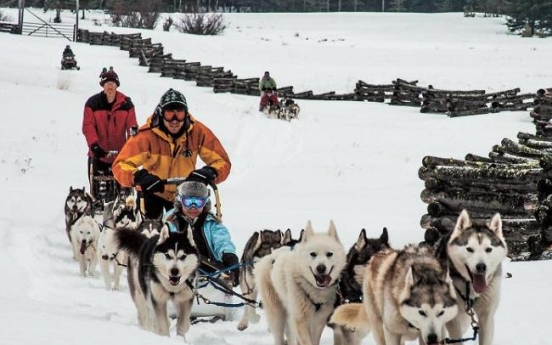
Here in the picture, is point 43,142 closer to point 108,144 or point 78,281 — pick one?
point 108,144

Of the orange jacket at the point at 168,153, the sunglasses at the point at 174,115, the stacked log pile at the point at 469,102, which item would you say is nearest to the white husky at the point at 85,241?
the orange jacket at the point at 168,153

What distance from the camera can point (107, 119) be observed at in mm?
10547

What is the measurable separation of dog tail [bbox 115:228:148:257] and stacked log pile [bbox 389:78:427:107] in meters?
29.2

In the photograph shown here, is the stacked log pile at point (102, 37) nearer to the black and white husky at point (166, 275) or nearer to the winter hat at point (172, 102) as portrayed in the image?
the winter hat at point (172, 102)

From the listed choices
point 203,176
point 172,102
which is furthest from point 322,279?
point 172,102

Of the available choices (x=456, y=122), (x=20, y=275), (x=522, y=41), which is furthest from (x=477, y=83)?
(x=20, y=275)

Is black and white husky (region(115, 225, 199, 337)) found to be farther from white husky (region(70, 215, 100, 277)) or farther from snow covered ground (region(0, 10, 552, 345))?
white husky (region(70, 215, 100, 277))

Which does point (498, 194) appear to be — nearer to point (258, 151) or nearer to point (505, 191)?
point (505, 191)

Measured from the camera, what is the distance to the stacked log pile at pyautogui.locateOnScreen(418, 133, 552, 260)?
972cm

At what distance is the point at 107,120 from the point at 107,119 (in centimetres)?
1

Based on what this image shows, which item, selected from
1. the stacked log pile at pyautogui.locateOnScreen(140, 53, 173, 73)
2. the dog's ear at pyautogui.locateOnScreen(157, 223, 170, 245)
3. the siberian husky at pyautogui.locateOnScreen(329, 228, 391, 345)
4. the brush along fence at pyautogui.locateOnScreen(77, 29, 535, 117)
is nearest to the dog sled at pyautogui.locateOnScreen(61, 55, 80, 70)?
the brush along fence at pyautogui.locateOnScreen(77, 29, 535, 117)

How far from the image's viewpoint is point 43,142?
61.8ft

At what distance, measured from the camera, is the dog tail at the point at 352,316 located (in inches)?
210

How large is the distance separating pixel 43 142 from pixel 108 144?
343 inches
